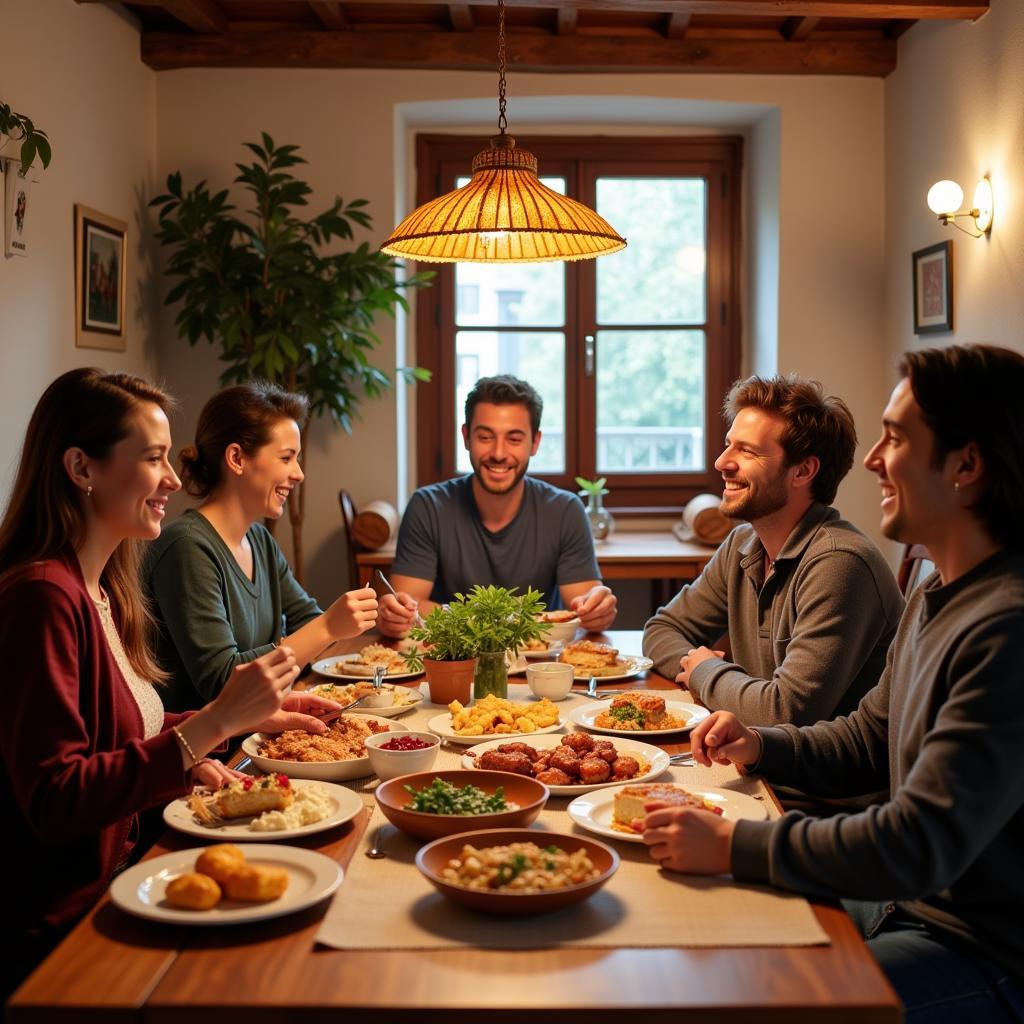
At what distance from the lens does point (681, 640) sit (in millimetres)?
2662

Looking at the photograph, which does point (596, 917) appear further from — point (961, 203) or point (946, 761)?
point (961, 203)

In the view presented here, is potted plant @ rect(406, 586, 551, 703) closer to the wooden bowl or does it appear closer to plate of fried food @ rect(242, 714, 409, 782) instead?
plate of fried food @ rect(242, 714, 409, 782)

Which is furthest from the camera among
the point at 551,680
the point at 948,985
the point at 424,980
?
the point at 551,680

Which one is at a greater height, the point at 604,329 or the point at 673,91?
the point at 673,91

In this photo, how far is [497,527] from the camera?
11.7ft

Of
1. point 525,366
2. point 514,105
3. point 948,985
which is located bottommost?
point 948,985

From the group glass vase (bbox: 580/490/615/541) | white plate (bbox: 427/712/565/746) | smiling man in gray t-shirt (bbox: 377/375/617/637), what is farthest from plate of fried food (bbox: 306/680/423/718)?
glass vase (bbox: 580/490/615/541)

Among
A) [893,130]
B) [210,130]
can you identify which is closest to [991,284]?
[893,130]

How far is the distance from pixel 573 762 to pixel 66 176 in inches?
129

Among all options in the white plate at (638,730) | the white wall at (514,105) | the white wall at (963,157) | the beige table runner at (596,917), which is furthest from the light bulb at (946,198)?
the beige table runner at (596,917)

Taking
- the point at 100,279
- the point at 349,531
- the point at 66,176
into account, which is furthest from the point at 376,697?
the point at 100,279

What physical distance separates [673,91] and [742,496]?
3.27 m

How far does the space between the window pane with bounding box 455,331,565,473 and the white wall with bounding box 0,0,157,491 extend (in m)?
1.44

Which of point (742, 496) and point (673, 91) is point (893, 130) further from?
point (742, 496)
